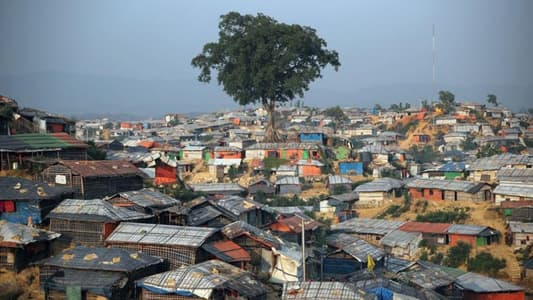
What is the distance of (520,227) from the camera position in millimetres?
27438

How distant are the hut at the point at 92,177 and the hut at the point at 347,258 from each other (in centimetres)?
808

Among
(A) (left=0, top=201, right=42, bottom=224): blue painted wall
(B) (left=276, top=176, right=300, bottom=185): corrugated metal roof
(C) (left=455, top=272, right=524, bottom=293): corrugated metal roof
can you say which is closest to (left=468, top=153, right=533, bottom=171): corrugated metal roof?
(B) (left=276, top=176, right=300, bottom=185): corrugated metal roof

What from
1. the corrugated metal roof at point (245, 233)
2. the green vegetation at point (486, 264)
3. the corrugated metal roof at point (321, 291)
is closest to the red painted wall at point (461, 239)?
the green vegetation at point (486, 264)

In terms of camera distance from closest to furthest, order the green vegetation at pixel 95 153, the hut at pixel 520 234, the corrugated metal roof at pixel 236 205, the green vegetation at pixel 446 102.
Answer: the corrugated metal roof at pixel 236 205 < the hut at pixel 520 234 < the green vegetation at pixel 95 153 < the green vegetation at pixel 446 102

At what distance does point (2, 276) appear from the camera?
17.8 metres

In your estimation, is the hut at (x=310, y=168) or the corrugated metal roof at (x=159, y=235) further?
the hut at (x=310, y=168)

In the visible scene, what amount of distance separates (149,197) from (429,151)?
3359 centimetres

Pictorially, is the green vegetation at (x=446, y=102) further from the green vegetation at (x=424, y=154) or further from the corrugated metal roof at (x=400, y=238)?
the corrugated metal roof at (x=400, y=238)

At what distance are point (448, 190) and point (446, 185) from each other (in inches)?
19.6

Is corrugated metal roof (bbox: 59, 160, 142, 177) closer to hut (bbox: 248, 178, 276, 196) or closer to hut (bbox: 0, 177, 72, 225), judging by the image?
hut (bbox: 0, 177, 72, 225)

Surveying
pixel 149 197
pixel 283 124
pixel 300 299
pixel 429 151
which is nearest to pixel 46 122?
pixel 149 197

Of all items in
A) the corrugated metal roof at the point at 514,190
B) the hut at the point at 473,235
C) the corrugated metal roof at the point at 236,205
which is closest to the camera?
the corrugated metal roof at the point at 236,205

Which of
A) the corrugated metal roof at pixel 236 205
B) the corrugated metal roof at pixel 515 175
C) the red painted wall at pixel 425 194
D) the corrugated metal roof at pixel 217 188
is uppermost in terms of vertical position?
the corrugated metal roof at pixel 515 175

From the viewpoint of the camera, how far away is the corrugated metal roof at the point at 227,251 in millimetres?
18750
